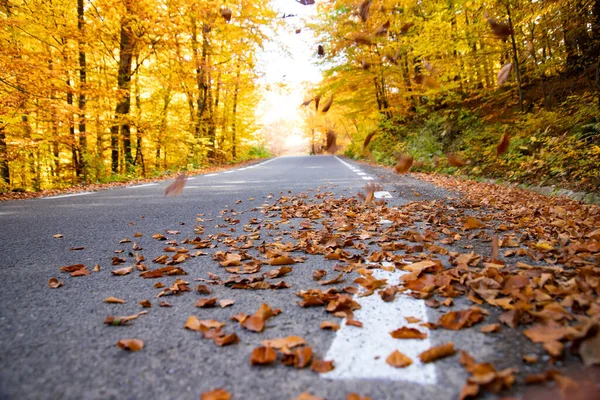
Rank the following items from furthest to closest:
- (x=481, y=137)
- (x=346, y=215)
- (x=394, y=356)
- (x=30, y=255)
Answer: (x=481, y=137)
(x=346, y=215)
(x=30, y=255)
(x=394, y=356)

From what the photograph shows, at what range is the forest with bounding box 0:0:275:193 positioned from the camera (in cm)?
795

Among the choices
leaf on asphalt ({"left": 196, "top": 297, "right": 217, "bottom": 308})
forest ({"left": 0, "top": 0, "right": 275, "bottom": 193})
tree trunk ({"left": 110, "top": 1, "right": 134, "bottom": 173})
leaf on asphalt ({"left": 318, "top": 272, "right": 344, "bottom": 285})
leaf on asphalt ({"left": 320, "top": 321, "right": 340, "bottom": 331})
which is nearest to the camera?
leaf on asphalt ({"left": 320, "top": 321, "right": 340, "bottom": 331})

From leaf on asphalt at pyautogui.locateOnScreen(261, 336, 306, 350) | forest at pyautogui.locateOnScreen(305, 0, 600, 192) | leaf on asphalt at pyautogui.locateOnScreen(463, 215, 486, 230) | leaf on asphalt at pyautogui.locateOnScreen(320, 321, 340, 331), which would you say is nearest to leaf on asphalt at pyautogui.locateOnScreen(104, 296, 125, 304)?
leaf on asphalt at pyautogui.locateOnScreen(261, 336, 306, 350)

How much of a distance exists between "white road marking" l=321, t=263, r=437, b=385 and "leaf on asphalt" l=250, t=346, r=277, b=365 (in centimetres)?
18

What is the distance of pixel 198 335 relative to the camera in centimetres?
144

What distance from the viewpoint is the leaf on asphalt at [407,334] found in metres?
1.36

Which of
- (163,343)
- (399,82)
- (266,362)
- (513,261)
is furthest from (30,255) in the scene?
(399,82)

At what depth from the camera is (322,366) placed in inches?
46.9

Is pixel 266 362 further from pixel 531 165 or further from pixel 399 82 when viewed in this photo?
pixel 399 82

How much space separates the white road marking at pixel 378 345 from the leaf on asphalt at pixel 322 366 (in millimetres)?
16

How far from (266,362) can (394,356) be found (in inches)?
16.4

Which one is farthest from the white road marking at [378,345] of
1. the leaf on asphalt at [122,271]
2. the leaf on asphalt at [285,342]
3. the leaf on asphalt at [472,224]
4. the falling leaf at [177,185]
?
the falling leaf at [177,185]

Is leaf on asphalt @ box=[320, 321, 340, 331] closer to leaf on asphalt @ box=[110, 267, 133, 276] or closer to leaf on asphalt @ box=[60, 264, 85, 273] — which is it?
leaf on asphalt @ box=[110, 267, 133, 276]

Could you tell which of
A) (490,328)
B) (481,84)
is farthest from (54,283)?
(481,84)
